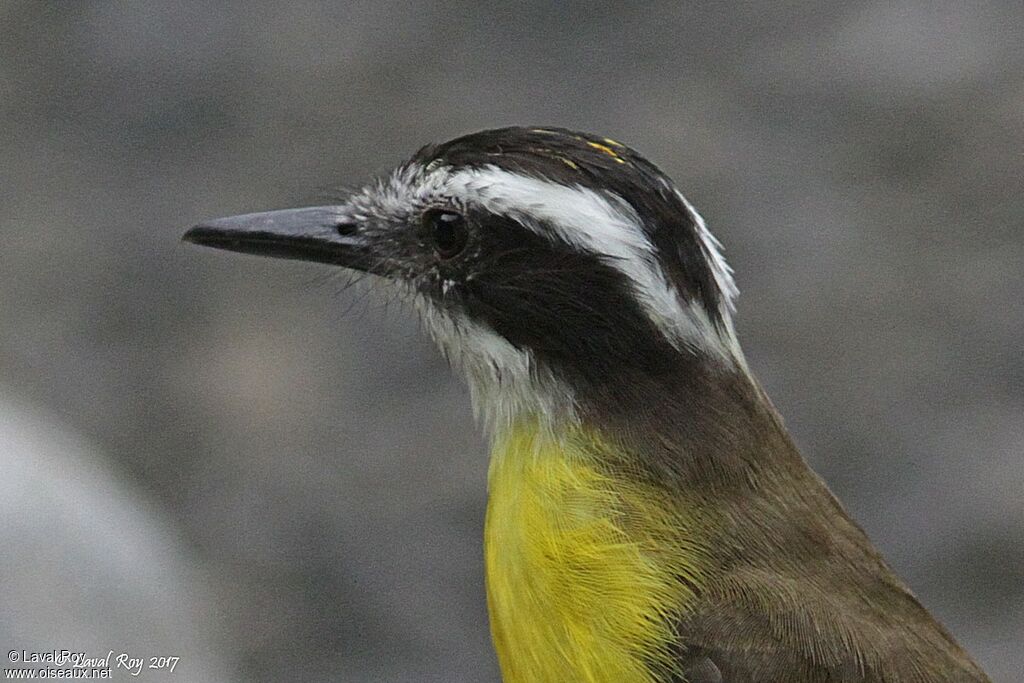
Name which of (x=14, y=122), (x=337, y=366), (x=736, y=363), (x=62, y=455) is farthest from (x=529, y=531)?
(x=14, y=122)

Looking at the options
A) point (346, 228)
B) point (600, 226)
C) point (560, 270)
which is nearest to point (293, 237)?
point (346, 228)

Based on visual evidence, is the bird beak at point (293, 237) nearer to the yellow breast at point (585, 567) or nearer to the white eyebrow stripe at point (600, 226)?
the white eyebrow stripe at point (600, 226)

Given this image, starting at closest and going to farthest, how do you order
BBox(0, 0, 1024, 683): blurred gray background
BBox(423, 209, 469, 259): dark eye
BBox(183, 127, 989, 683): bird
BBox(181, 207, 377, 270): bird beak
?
BBox(183, 127, 989, 683): bird
BBox(423, 209, 469, 259): dark eye
BBox(181, 207, 377, 270): bird beak
BBox(0, 0, 1024, 683): blurred gray background

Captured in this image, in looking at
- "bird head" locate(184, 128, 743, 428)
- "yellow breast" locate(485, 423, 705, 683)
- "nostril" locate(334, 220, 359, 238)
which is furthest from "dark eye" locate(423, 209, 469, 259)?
"yellow breast" locate(485, 423, 705, 683)

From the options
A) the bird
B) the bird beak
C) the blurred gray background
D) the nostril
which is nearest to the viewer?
the bird

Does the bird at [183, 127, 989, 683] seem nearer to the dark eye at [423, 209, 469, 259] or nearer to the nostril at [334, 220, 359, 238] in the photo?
the dark eye at [423, 209, 469, 259]

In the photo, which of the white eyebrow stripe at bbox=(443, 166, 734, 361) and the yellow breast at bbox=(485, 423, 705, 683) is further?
the white eyebrow stripe at bbox=(443, 166, 734, 361)

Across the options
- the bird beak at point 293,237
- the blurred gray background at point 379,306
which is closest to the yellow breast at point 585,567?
the bird beak at point 293,237
